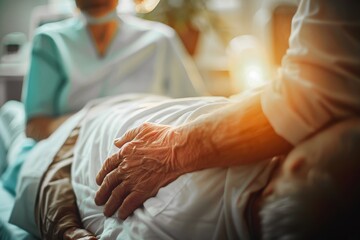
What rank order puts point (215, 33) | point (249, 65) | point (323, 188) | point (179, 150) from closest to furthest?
1. point (323, 188)
2. point (179, 150)
3. point (249, 65)
4. point (215, 33)

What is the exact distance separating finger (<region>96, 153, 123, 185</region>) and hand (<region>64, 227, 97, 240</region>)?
0.30ft

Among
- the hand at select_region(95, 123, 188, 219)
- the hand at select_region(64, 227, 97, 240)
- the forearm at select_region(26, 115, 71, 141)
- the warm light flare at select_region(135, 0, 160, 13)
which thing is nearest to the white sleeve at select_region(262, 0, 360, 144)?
the hand at select_region(95, 123, 188, 219)

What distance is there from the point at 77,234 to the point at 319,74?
475 millimetres

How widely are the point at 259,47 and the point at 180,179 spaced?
87.6 inches

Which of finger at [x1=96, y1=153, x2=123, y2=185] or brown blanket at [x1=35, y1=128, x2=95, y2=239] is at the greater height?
finger at [x1=96, y1=153, x2=123, y2=185]

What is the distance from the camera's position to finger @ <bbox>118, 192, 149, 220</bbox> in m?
0.63

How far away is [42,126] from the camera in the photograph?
3.87 feet

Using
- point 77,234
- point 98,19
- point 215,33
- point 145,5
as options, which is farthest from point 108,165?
point 215,33

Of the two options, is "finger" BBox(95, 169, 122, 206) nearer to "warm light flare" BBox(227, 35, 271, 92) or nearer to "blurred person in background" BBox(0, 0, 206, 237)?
"blurred person in background" BBox(0, 0, 206, 237)

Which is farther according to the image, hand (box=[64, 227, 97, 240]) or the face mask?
the face mask

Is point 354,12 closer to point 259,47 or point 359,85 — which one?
point 359,85

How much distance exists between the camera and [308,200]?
1.58ft

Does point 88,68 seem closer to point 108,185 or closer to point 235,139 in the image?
point 108,185

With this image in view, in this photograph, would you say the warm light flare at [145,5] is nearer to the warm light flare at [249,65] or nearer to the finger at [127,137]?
the warm light flare at [249,65]
